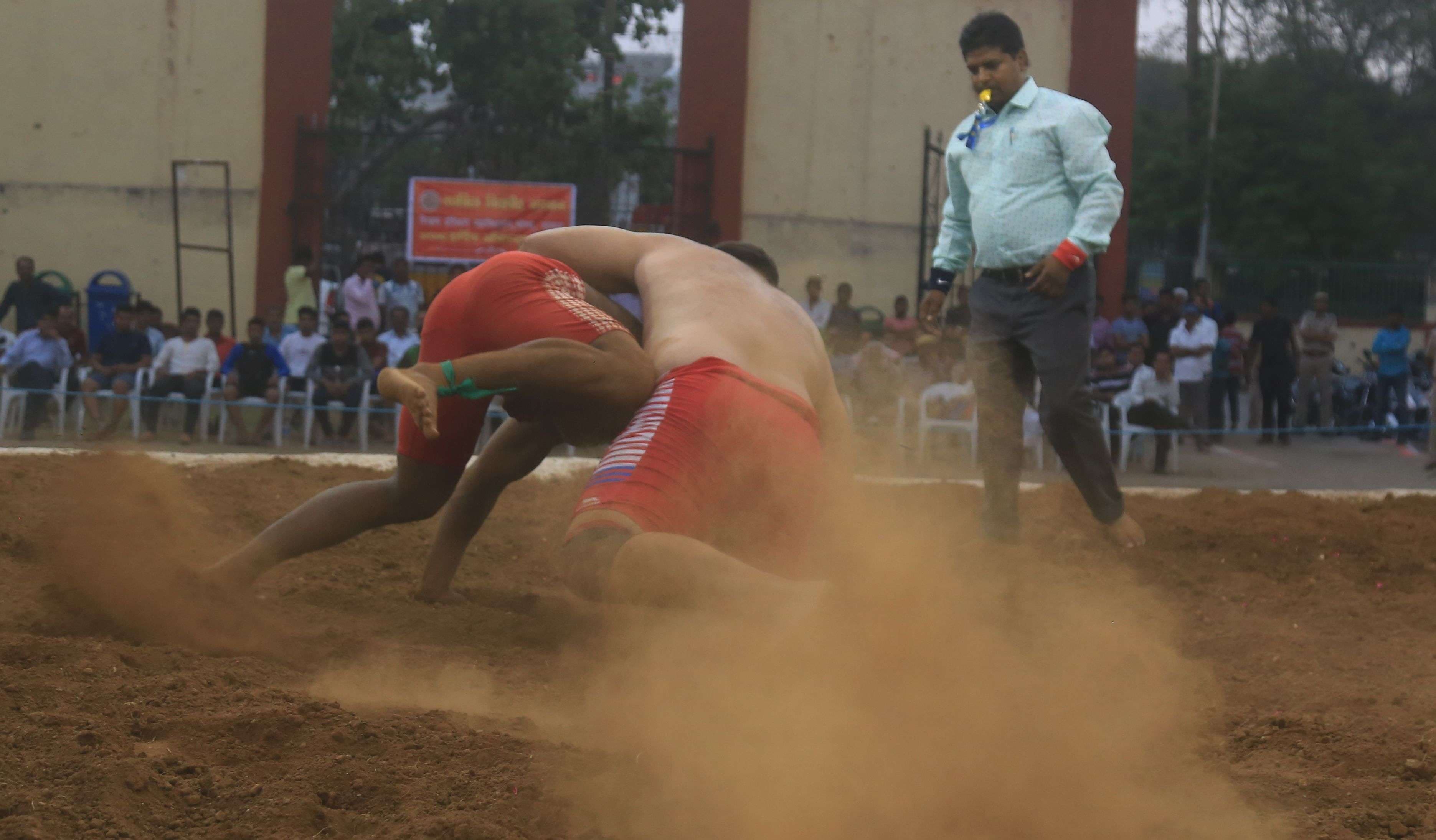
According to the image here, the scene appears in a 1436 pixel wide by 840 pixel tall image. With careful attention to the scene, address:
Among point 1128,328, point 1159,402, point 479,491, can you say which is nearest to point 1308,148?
point 1128,328

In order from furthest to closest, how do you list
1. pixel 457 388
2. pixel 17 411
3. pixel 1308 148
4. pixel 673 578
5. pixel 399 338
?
pixel 1308 148, pixel 399 338, pixel 17 411, pixel 457 388, pixel 673 578

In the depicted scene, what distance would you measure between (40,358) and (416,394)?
8023mm

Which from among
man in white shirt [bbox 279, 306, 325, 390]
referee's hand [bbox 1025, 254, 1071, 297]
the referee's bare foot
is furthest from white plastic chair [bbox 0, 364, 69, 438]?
the referee's bare foot

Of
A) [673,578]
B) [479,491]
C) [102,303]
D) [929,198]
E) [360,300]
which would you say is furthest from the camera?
[929,198]

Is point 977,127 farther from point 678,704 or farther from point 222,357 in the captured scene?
point 222,357

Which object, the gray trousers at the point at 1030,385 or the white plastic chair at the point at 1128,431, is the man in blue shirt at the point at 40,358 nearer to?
the gray trousers at the point at 1030,385

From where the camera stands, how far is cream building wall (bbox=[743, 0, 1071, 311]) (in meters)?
13.8

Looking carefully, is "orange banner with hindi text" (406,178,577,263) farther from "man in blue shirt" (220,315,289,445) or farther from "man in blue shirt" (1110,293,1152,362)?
"man in blue shirt" (1110,293,1152,362)

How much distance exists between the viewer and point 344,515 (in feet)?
12.3

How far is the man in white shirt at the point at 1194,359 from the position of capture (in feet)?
38.5

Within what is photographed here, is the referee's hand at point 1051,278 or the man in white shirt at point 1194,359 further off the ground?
the referee's hand at point 1051,278

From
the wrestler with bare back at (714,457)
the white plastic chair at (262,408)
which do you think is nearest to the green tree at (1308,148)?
the white plastic chair at (262,408)

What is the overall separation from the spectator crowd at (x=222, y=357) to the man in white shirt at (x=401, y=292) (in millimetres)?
235

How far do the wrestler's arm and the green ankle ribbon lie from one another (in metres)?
0.72
